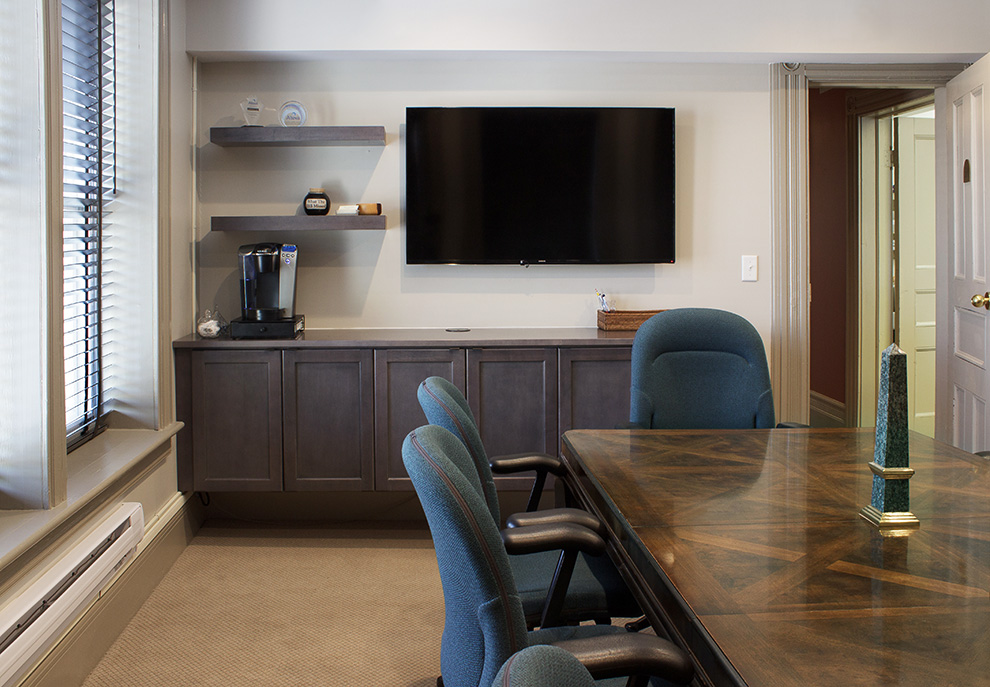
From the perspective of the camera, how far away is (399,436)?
3.50 metres

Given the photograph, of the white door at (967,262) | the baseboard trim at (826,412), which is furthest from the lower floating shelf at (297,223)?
the baseboard trim at (826,412)

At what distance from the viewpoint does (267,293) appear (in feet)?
11.9

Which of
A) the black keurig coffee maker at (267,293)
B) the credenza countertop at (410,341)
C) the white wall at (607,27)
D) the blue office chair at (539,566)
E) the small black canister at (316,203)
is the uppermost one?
the white wall at (607,27)

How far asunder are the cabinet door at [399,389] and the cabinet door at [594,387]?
0.46m

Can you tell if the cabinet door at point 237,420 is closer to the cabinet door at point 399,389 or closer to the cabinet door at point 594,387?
the cabinet door at point 399,389

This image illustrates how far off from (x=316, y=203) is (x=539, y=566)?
2256 millimetres

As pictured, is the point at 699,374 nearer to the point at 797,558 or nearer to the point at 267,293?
the point at 797,558

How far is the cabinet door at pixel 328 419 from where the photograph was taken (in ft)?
11.4

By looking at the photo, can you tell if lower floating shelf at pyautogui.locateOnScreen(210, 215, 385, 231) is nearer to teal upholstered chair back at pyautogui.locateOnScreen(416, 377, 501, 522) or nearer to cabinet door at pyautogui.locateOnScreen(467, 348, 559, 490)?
cabinet door at pyautogui.locateOnScreen(467, 348, 559, 490)

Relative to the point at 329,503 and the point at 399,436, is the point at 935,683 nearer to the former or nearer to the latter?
the point at 399,436

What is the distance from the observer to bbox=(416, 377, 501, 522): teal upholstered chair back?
172 centimetres

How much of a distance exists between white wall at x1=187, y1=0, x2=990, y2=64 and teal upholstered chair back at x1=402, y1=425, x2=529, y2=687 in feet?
9.46

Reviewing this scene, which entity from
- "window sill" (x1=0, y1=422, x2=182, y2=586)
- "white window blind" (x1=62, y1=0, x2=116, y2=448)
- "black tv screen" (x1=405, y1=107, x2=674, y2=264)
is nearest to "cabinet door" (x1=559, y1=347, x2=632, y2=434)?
"black tv screen" (x1=405, y1=107, x2=674, y2=264)

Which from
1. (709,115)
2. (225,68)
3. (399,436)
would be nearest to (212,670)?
(399,436)
